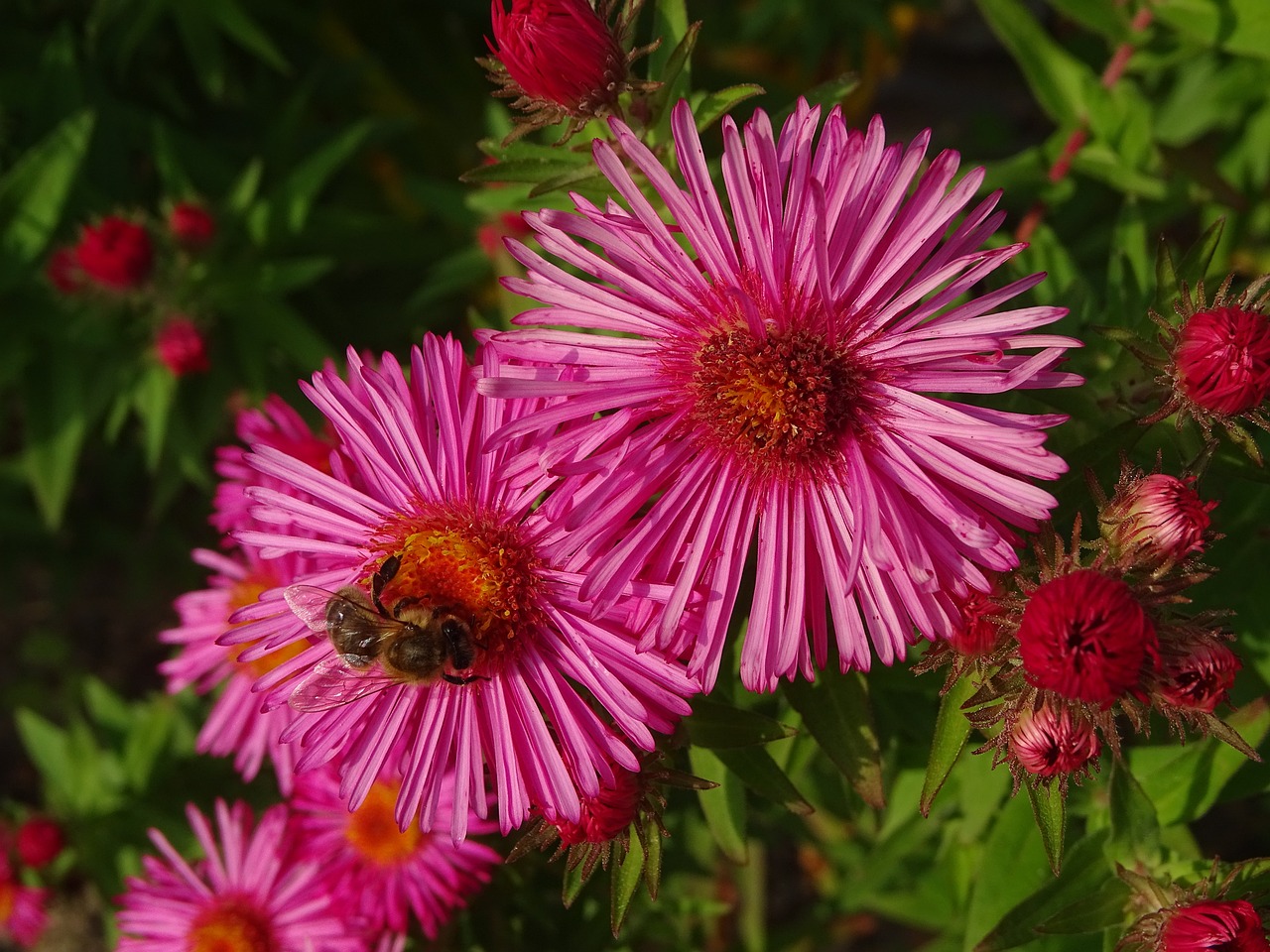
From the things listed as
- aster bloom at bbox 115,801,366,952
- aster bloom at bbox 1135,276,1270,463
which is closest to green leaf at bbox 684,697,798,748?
aster bloom at bbox 1135,276,1270,463

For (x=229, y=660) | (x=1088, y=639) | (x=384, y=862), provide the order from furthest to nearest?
(x=229, y=660)
(x=384, y=862)
(x=1088, y=639)

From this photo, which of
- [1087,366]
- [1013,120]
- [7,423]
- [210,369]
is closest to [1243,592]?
[1087,366]

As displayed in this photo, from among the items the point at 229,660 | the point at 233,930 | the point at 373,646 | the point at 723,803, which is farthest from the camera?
the point at 229,660

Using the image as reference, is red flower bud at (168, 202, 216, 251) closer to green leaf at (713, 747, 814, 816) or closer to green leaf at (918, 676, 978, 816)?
green leaf at (713, 747, 814, 816)

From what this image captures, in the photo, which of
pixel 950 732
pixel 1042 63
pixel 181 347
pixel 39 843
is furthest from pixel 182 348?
pixel 1042 63

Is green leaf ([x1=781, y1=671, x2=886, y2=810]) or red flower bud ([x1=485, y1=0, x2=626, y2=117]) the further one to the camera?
green leaf ([x1=781, y1=671, x2=886, y2=810])

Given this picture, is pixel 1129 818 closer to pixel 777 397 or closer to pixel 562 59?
pixel 777 397
